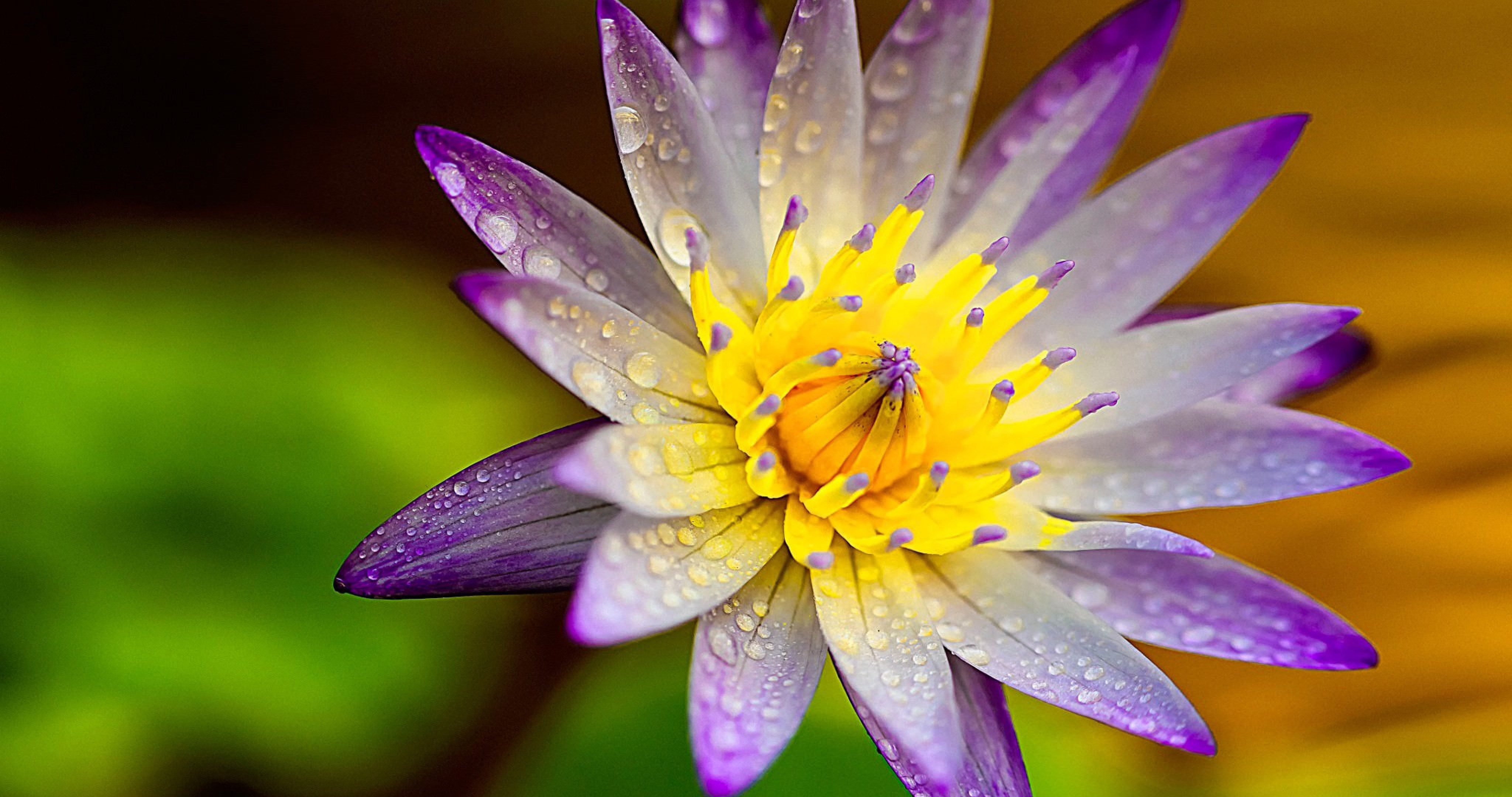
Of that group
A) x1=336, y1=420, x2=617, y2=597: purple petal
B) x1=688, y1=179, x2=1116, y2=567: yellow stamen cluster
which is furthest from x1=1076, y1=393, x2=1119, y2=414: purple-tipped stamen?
x1=336, y1=420, x2=617, y2=597: purple petal

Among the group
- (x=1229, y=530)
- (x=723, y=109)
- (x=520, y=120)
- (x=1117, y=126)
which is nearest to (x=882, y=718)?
(x=723, y=109)

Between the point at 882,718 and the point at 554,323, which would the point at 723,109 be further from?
the point at 882,718

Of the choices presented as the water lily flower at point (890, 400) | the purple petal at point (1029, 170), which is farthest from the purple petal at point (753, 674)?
the purple petal at point (1029, 170)

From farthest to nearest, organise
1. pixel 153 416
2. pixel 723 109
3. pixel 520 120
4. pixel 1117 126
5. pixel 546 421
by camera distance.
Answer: pixel 520 120 → pixel 546 421 → pixel 153 416 → pixel 1117 126 → pixel 723 109

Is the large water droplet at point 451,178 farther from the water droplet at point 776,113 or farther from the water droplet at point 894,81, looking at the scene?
the water droplet at point 894,81

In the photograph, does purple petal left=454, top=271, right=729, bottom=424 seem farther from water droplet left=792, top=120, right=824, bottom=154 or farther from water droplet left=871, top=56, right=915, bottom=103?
water droplet left=871, top=56, right=915, bottom=103
